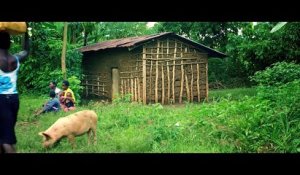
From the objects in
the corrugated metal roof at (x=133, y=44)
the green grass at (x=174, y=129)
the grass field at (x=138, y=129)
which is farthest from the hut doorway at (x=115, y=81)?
the green grass at (x=174, y=129)

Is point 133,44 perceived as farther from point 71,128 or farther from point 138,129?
point 71,128

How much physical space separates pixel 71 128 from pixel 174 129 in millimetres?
1407

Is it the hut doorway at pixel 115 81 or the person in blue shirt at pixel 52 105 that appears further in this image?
the hut doorway at pixel 115 81

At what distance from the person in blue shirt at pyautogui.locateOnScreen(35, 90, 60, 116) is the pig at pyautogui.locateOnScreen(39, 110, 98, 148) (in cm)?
96

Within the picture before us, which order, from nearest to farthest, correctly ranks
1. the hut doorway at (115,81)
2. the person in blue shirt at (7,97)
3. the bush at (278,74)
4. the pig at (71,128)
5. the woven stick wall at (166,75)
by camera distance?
the person in blue shirt at (7,97) < the pig at (71,128) < the bush at (278,74) < the woven stick wall at (166,75) < the hut doorway at (115,81)

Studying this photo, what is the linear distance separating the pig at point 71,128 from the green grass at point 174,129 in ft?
0.40

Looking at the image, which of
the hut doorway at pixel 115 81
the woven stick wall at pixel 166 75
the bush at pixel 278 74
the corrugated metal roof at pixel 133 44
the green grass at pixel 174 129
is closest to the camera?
the green grass at pixel 174 129

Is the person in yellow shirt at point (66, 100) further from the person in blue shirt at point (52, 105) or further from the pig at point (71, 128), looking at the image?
the pig at point (71, 128)

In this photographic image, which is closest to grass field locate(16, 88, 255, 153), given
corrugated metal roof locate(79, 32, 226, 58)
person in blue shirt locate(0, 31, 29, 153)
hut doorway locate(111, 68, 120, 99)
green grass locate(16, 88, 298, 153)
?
green grass locate(16, 88, 298, 153)

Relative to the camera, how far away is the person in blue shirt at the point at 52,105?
6.32m

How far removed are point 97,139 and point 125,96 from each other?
1.66 m

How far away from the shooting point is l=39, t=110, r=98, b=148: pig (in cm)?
496
